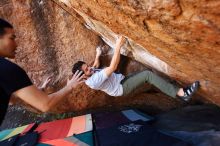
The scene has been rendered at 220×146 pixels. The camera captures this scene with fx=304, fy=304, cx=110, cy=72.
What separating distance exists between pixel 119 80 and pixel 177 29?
232cm

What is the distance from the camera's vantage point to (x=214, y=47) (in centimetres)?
264

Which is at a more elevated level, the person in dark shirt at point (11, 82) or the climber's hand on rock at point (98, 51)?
the climber's hand on rock at point (98, 51)

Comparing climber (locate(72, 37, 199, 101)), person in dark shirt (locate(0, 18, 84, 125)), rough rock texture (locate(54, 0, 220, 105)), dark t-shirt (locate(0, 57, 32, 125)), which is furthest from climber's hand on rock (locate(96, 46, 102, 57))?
dark t-shirt (locate(0, 57, 32, 125))

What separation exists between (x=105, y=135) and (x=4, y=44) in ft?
6.16

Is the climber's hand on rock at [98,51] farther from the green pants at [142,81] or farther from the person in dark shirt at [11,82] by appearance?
the person in dark shirt at [11,82]

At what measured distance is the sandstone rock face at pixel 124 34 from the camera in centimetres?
247

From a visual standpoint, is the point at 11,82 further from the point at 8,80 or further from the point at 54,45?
the point at 54,45

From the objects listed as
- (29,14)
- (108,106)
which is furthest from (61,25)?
(108,106)

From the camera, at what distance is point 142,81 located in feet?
15.7

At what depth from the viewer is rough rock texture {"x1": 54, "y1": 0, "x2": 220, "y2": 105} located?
90.4 inches

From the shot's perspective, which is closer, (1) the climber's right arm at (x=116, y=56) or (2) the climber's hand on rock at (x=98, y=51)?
(1) the climber's right arm at (x=116, y=56)

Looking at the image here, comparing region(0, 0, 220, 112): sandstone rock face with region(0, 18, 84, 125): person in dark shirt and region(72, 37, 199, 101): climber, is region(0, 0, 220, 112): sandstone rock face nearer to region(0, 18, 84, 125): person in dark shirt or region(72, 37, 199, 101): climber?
region(72, 37, 199, 101): climber

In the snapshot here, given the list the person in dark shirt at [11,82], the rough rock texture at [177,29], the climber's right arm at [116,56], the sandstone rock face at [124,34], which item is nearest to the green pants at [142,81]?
the sandstone rock face at [124,34]

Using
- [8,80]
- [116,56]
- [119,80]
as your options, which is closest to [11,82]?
[8,80]
